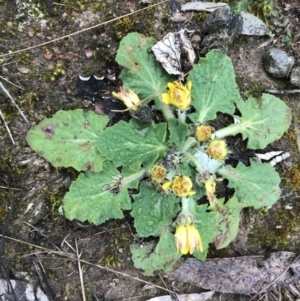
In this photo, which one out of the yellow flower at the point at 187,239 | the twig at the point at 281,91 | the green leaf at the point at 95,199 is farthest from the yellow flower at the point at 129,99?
the twig at the point at 281,91

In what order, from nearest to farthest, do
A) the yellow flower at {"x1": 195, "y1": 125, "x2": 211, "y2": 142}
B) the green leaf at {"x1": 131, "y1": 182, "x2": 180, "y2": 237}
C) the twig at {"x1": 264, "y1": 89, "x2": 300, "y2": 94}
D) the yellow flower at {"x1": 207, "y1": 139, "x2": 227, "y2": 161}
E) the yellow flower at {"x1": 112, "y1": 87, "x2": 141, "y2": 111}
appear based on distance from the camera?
the yellow flower at {"x1": 207, "y1": 139, "x2": 227, "y2": 161}, the yellow flower at {"x1": 195, "y1": 125, "x2": 211, "y2": 142}, the yellow flower at {"x1": 112, "y1": 87, "x2": 141, "y2": 111}, the green leaf at {"x1": 131, "y1": 182, "x2": 180, "y2": 237}, the twig at {"x1": 264, "y1": 89, "x2": 300, "y2": 94}

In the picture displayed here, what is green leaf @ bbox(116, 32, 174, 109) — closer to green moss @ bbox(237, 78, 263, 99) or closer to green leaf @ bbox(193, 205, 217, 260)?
green moss @ bbox(237, 78, 263, 99)

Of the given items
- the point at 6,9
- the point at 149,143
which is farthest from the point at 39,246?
the point at 6,9

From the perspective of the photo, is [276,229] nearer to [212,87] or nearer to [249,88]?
[249,88]

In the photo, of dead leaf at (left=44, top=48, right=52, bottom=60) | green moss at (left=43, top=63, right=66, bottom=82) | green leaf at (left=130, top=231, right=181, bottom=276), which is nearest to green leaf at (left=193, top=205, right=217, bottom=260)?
green leaf at (left=130, top=231, right=181, bottom=276)

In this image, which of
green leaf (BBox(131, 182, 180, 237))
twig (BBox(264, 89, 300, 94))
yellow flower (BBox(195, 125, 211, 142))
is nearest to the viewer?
yellow flower (BBox(195, 125, 211, 142))

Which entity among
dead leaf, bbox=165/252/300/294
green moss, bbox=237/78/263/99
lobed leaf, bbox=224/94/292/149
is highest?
green moss, bbox=237/78/263/99

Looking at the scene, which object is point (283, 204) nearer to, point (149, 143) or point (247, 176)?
point (247, 176)
